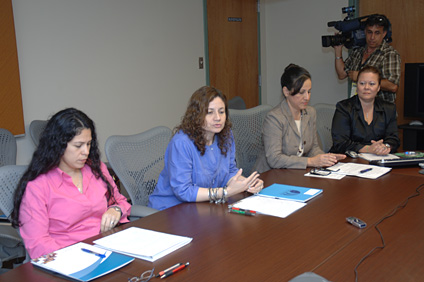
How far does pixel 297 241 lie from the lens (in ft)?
5.01

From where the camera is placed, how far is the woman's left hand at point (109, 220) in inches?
74.1

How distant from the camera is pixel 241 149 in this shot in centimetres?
314

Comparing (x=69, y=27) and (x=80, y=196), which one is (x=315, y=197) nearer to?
(x=80, y=196)

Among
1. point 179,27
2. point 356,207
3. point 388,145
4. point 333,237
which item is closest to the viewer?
point 333,237

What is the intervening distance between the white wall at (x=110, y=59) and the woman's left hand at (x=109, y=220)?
6.67ft

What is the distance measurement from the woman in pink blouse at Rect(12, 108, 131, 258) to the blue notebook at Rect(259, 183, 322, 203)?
2.42 ft

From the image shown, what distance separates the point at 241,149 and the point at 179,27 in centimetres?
242

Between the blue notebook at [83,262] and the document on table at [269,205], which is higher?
the blue notebook at [83,262]

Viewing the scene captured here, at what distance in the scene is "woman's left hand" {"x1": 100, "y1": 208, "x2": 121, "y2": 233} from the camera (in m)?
1.88

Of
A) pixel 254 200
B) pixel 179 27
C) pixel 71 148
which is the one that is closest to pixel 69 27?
pixel 179 27

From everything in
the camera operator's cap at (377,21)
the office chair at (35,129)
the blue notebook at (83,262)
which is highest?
the camera operator's cap at (377,21)

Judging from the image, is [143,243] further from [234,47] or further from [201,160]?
[234,47]

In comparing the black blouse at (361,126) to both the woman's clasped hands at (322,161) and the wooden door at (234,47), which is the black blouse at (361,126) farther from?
the wooden door at (234,47)

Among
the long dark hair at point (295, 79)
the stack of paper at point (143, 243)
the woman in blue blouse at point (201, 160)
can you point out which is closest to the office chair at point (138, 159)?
the woman in blue blouse at point (201, 160)
